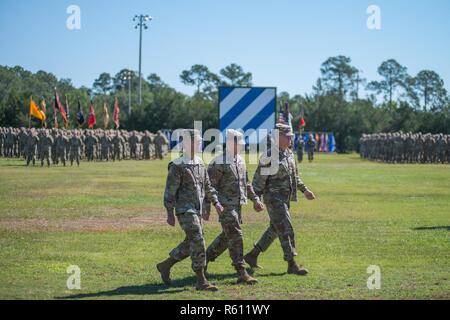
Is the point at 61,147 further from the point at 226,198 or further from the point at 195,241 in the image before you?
the point at 195,241

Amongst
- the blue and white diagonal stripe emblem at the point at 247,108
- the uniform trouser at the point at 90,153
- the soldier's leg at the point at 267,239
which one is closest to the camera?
the soldier's leg at the point at 267,239

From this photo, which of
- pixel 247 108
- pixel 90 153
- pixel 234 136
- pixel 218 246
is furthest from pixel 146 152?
pixel 234 136

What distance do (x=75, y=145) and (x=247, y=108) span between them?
33931 mm

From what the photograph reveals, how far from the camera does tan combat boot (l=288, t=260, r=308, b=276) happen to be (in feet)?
37.5

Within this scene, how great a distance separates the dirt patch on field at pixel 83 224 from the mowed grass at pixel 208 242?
2 cm

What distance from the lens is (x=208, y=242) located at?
1501cm

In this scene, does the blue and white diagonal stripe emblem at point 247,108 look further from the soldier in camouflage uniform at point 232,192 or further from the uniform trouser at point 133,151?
the uniform trouser at point 133,151

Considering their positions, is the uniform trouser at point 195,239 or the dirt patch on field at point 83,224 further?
the dirt patch on field at point 83,224

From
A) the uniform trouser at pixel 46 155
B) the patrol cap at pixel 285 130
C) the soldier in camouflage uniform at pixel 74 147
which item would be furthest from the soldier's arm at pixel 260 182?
the soldier in camouflage uniform at pixel 74 147

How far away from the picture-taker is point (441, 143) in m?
57.8

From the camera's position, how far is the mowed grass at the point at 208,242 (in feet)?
33.9

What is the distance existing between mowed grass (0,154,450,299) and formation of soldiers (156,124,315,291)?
318mm
